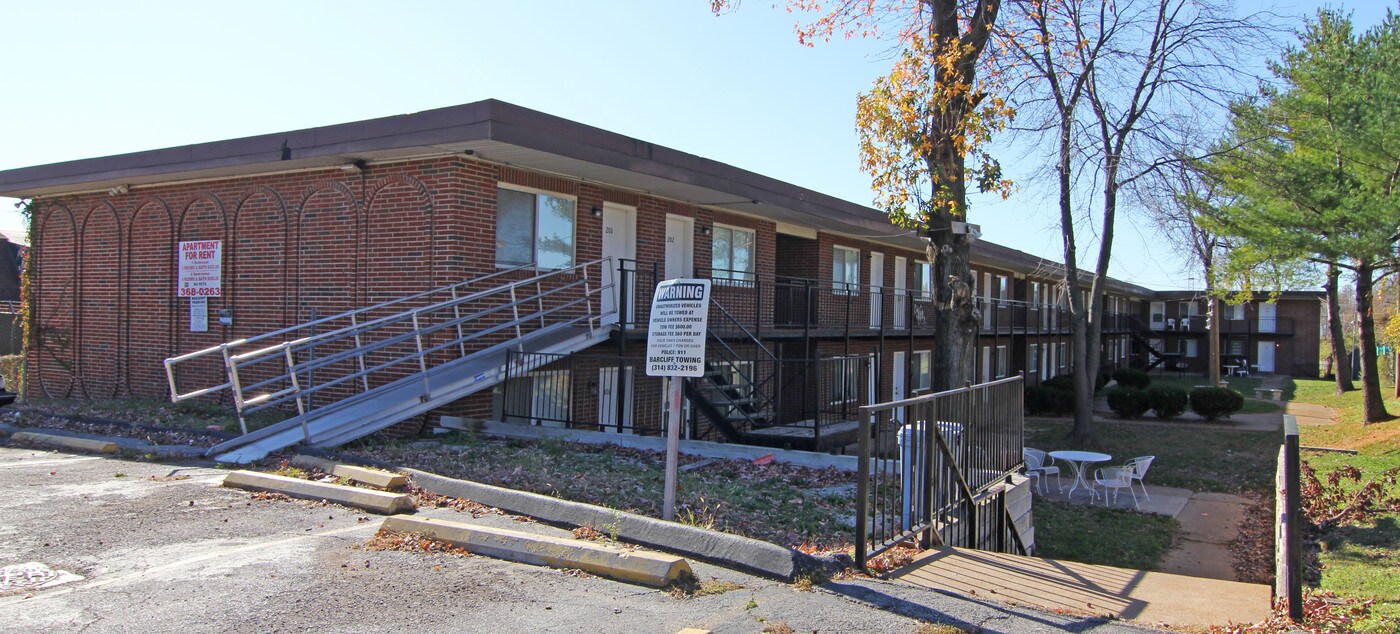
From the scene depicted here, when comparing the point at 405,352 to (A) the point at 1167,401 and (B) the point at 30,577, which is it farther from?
(A) the point at 1167,401

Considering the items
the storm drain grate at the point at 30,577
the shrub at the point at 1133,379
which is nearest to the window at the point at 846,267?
the shrub at the point at 1133,379

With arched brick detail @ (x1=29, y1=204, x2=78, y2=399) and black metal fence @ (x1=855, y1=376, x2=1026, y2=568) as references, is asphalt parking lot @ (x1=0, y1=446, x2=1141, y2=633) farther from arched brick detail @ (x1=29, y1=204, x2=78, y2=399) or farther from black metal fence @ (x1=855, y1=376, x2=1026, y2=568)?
arched brick detail @ (x1=29, y1=204, x2=78, y2=399)

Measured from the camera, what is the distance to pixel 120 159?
14.6m

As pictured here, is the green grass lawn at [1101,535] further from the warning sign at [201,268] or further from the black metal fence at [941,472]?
the warning sign at [201,268]

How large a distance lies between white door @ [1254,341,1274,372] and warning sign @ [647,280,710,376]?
194 ft

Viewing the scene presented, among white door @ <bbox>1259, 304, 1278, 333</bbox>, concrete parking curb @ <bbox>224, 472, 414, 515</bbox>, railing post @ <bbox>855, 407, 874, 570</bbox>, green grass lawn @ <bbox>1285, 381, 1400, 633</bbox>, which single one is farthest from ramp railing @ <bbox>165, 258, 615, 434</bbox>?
white door @ <bbox>1259, 304, 1278, 333</bbox>

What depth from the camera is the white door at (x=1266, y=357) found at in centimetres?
5616

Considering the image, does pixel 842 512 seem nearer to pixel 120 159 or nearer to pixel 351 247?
pixel 351 247

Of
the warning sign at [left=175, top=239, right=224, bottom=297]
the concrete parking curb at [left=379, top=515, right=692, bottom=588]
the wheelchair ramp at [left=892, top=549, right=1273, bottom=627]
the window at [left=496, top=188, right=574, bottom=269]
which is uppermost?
the window at [left=496, top=188, right=574, bottom=269]

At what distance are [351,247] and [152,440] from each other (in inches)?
140

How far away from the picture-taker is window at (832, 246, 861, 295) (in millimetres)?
22328

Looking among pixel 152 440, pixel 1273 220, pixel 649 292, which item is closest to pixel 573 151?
pixel 649 292

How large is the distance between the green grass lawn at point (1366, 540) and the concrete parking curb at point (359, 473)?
6837mm

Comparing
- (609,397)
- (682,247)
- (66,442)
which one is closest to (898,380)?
(682,247)
